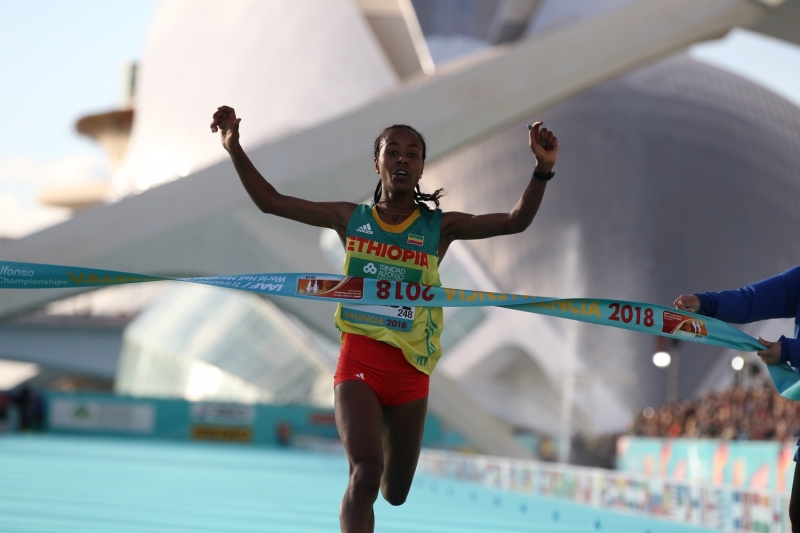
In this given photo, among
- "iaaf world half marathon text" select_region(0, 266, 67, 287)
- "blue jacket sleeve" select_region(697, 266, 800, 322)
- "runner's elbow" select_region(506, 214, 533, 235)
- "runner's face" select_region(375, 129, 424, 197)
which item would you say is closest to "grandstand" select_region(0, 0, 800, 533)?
"iaaf world half marathon text" select_region(0, 266, 67, 287)

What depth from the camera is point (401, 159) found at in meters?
4.00

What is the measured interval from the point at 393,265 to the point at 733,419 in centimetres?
1157

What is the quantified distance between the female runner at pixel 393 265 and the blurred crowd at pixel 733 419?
7.91 meters

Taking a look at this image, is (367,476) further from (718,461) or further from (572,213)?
(572,213)

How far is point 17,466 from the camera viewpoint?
40.6ft

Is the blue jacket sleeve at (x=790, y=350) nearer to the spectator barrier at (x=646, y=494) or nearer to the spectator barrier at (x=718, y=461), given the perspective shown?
the spectator barrier at (x=646, y=494)

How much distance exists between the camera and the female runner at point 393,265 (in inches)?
154

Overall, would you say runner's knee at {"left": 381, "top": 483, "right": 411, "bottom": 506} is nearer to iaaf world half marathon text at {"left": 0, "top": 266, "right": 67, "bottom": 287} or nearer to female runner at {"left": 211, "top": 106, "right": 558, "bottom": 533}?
female runner at {"left": 211, "top": 106, "right": 558, "bottom": 533}

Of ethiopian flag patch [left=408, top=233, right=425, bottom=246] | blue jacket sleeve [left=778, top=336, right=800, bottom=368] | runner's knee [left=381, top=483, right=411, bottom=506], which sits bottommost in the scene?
runner's knee [left=381, top=483, right=411, bottom=506]

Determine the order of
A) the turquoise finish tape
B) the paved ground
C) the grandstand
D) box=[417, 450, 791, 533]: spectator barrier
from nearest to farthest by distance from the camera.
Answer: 1. the turquoise finish tape
2. the paved ground
3. box=[417, 450, 791, 533]: spectator barrier
4. the grandstand

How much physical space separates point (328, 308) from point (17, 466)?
4.00 metres

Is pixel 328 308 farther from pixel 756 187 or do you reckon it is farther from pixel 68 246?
pixel 756 187

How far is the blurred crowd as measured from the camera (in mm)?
12367

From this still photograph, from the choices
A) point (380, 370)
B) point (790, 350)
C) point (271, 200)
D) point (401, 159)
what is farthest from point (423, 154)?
point (790, 350)
